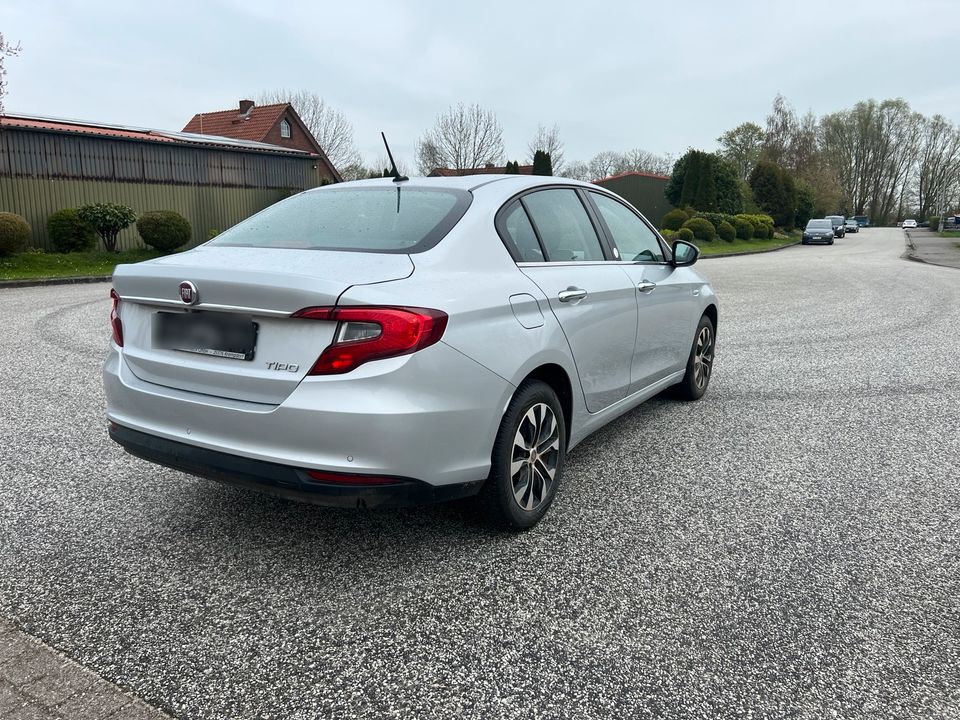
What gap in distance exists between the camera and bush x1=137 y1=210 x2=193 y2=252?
21062 mm

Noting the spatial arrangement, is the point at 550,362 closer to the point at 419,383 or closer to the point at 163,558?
the point at 419,383

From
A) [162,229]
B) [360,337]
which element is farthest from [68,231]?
[360,337]

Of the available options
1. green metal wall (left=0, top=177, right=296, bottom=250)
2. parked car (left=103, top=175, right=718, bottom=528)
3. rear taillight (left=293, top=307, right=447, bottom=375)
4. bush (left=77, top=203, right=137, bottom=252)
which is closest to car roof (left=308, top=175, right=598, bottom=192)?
parked car (left=103, top=175, right=718, bottom=528)

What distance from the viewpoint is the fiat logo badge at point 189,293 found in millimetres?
2898

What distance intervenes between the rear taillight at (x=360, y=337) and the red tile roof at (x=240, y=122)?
4414cm

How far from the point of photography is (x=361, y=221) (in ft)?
11.4

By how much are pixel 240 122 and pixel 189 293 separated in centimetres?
4678

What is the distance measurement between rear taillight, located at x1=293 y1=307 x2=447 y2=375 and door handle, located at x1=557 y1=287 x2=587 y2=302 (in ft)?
3.64

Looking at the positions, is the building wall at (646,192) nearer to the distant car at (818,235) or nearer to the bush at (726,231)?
the bush at (726,231)

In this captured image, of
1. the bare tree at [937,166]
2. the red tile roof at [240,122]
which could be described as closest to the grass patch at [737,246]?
the red tile roof at [240,122]

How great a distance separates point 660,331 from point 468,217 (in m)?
1.94

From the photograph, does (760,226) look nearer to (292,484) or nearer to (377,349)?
(377,349)

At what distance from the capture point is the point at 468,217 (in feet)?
11.1

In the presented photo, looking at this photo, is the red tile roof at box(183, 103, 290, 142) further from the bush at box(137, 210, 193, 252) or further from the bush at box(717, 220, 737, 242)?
the bush at box(717, 220, 737, 242)
